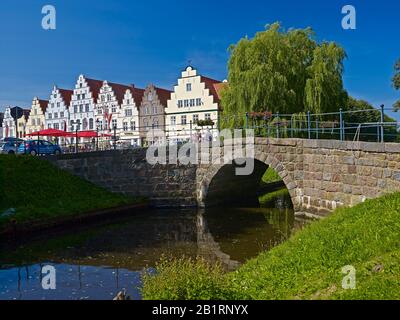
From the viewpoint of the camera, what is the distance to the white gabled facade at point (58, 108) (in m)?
66.6

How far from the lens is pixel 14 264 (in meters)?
11.9

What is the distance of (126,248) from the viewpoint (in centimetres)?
1362

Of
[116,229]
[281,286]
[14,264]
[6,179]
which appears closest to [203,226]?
[116,229]

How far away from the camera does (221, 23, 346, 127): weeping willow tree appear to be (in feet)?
89.1

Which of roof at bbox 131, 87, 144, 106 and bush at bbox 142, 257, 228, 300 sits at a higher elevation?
roof at bbox 131, 87, 144, 106

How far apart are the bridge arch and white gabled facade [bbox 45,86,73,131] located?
48118 mm

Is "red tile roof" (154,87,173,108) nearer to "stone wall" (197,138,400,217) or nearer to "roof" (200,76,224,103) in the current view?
"roof" (200,76,224,103)

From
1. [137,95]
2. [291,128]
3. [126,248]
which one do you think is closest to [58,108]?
[137,95]

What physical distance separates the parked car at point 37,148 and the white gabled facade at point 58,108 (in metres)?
36.3

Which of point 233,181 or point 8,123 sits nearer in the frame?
point 233,181

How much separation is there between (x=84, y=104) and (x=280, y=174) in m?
50.9

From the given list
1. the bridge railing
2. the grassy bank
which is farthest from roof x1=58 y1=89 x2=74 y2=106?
the grassy bank

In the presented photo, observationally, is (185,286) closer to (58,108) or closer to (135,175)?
(135,175)

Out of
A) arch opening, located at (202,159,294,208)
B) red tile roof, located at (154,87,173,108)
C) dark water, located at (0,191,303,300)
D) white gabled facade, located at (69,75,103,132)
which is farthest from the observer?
white gabled facade, located at (69,75,103,132)
